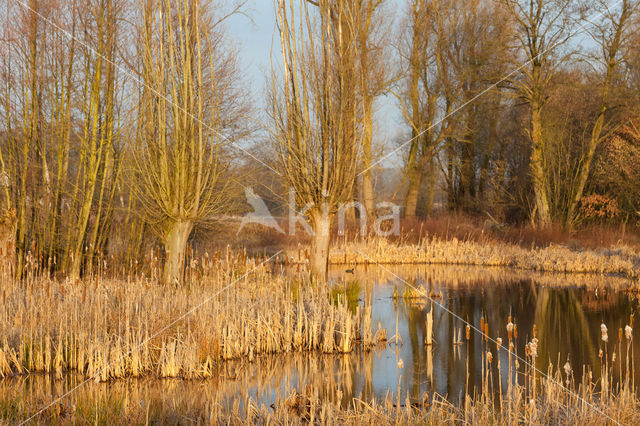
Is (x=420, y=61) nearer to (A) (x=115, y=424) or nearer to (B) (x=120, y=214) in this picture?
(B) (x=120, y=214)

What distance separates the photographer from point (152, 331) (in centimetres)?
696

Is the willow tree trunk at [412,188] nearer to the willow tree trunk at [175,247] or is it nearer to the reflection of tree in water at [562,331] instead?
the reflection of tree in water at [562,331]

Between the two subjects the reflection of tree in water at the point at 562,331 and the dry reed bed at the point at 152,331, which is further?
the reflection of tree in water at the point at 562,331

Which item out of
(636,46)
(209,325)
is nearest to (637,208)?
(636,46)

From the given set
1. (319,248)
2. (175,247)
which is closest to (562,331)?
(319,248)

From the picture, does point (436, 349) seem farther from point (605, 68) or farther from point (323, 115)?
point (605, 68)

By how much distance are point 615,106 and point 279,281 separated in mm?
14935

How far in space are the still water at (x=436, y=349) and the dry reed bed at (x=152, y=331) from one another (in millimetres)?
220

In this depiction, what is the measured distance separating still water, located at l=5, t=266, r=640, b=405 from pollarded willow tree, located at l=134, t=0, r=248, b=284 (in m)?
2.85

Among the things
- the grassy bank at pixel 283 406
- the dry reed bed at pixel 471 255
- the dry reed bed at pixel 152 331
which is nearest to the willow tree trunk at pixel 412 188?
the dry reed bed at pixel 471 255

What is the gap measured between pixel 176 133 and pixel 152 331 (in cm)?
383

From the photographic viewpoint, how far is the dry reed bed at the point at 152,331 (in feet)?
20.4

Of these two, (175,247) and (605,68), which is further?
(605,68)

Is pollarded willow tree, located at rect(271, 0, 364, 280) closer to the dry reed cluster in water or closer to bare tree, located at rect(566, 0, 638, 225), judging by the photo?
the dry reed cluster in water
